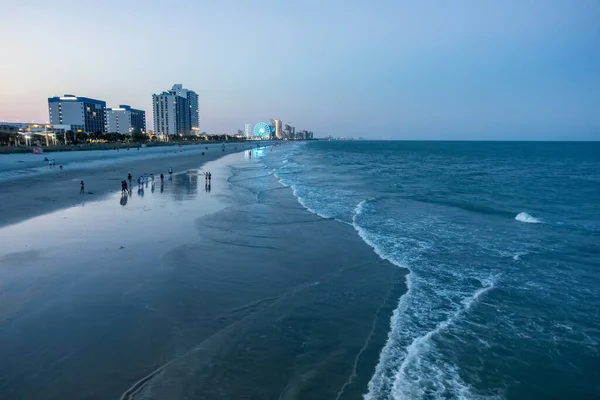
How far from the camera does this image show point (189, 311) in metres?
9.14

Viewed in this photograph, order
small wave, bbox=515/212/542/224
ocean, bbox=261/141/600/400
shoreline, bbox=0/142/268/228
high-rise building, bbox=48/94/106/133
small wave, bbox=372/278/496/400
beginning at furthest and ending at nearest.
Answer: high-rise building, bbox=48/94/106/133 < small wave, bbox=515/212/542/224 < shoreline, bbox=0/142/268/228 < ocean, bbox=261/141/600/400 < small wave, bbox=372/278/496/400

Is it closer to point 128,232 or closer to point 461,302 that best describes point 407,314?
point 461,302

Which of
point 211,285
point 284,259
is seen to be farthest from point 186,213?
point 211,285

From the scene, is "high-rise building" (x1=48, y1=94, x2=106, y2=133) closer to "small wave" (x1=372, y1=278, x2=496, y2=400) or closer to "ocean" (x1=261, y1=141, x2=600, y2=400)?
"ocean" (x1=261, y1=141, x2=600, y2=400)

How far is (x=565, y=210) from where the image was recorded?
2552 cm

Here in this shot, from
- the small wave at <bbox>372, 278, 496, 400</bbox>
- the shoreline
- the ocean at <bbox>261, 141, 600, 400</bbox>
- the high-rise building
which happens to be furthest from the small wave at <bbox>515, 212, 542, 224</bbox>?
the high-rise building

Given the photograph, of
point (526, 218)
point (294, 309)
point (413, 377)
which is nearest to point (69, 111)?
point (526, 218)

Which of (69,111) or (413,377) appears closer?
(413,377)

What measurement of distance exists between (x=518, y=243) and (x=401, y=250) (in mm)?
5818

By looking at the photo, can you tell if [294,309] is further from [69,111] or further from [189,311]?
[69,111]

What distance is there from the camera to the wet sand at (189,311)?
6.55 meters

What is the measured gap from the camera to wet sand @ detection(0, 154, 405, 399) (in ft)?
21.5

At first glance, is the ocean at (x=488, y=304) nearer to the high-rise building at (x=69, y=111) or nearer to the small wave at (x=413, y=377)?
the small wave at (x=413, y=377)

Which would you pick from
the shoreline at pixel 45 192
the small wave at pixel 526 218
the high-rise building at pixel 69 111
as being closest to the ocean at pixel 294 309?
the small wave at pixel 526 218
